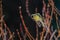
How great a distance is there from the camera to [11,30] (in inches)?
53.8

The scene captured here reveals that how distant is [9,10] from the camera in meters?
1.37

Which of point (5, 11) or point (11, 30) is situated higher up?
point (5, 11)

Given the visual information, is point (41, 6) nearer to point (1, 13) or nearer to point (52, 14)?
point (52, 14)

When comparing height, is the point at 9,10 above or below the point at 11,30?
above

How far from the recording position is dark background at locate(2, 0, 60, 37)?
1.36m

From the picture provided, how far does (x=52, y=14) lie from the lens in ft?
4.55

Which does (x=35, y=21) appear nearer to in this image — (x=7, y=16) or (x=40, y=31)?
(x=40, y=31)

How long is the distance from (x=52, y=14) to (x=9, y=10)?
333 millimetres

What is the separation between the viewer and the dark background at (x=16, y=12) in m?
1.36

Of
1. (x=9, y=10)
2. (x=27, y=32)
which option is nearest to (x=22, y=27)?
(x=27, y=32)

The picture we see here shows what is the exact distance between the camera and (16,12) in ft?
4.51

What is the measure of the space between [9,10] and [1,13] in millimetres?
65

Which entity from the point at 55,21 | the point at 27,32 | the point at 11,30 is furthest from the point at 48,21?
the point at 11,30

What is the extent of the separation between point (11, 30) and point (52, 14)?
34 centimetres
